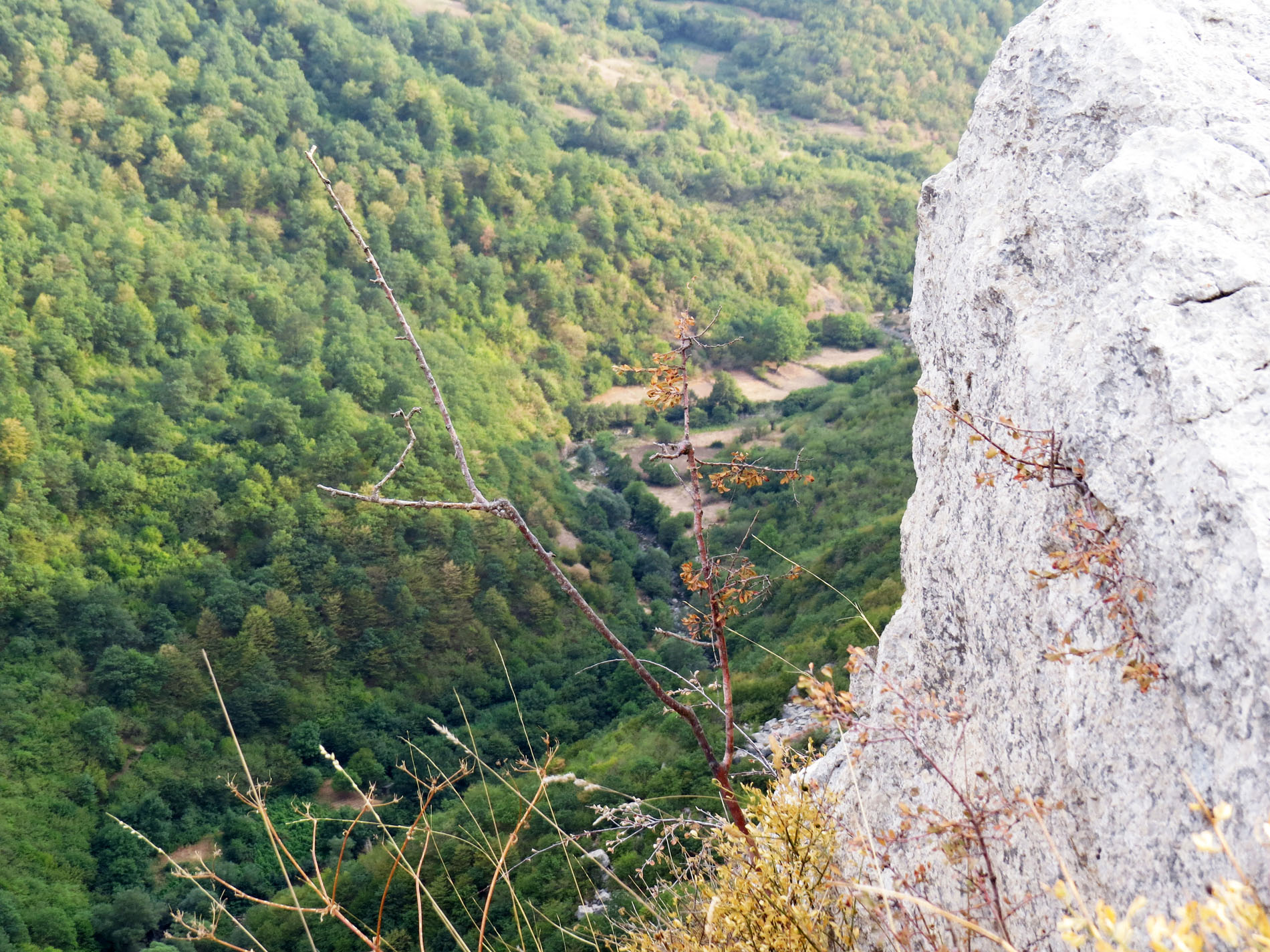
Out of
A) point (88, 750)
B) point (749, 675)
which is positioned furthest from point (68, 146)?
point (749, 675)

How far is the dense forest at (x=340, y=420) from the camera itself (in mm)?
27578

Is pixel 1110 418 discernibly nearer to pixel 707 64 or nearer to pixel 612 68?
pixel 612 68

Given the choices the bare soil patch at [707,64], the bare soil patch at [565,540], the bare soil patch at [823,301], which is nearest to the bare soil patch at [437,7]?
the bare soil patch at [707,64]

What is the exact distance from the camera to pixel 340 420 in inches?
1559

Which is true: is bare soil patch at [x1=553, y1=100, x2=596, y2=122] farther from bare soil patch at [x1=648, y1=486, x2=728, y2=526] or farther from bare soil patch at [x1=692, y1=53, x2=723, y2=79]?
bare soil patch at [x1=648, y1=486, x2=728, y2=526]

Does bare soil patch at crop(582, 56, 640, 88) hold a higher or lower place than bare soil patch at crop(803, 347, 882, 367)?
higher

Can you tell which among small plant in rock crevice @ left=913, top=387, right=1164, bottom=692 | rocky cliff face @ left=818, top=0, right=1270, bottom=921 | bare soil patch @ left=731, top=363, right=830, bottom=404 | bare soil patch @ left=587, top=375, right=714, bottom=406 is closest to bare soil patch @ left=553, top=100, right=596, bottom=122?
bare soil patch @ left=587, top=375, right=714, bottom=406

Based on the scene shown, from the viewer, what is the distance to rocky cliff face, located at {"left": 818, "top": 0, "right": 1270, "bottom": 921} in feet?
8.29

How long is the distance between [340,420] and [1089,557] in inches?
1551

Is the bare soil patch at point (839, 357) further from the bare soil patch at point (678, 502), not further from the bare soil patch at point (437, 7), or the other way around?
the bare soil patch at point (437, 7)

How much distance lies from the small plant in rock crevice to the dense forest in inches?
290

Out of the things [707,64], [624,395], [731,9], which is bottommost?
[624,395]

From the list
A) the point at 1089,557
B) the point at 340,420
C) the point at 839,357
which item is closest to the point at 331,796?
the point at 340,420

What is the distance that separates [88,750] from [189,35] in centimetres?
4762
